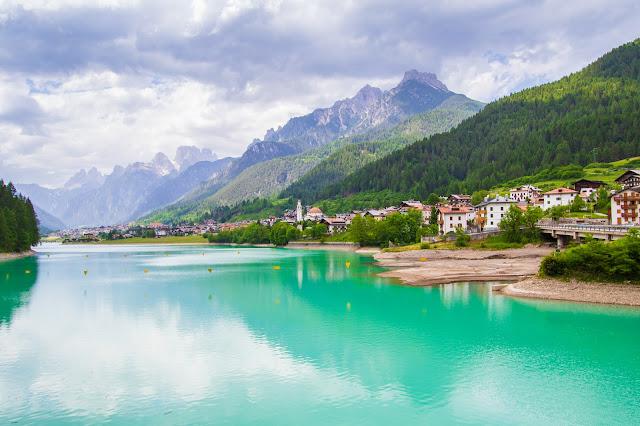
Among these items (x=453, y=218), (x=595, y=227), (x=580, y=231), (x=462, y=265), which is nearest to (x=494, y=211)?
(x=453, y=218)

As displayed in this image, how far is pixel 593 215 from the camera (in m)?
89.4

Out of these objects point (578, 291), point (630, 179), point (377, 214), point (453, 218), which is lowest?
point (578, 291)

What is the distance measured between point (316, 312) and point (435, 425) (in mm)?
25138

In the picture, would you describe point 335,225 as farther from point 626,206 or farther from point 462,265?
point 626,206

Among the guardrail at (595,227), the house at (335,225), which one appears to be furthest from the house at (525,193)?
the house at (335,225)

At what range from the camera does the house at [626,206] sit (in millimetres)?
77250

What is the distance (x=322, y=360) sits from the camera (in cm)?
2973

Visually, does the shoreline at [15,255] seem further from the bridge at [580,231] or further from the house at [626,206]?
the house at [626,206]

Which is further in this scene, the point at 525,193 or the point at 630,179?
the point at 525,193

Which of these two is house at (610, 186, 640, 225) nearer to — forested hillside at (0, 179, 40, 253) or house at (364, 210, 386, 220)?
house at (364, 210, 386, 220)

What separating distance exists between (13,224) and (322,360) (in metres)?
120

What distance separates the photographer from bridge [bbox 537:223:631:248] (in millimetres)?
60144

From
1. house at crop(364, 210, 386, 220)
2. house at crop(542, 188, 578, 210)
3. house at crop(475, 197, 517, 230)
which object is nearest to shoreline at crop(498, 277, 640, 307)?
house at crop(475, 197, 517, 230)

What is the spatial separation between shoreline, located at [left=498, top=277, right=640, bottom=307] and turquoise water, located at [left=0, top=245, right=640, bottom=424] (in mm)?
1563
